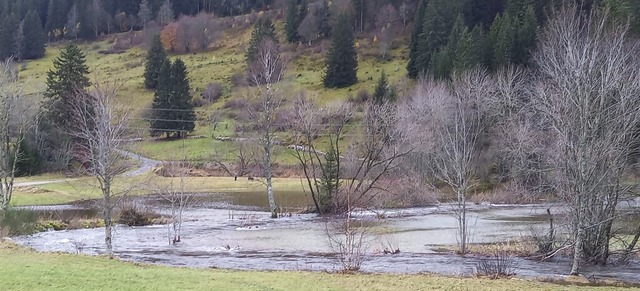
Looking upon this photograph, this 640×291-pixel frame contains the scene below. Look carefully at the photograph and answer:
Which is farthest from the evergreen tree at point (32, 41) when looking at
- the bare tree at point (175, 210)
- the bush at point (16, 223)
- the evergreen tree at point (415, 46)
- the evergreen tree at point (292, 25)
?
the bush at point (16, 223)

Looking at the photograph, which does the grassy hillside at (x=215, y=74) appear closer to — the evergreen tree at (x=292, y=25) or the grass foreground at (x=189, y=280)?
the evergreen tree at (x=292, y=25)

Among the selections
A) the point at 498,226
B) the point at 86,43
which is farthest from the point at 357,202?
the point at 86,43

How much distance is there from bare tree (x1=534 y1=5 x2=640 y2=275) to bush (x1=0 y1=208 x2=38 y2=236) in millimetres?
28631

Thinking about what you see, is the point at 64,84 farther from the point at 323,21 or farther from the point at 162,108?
the point at 323,21

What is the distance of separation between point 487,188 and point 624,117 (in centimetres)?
3405

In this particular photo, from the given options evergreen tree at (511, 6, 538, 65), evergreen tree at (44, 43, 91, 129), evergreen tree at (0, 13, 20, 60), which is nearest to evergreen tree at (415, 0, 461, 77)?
evergreen tree at (511, 6, 538, 65)

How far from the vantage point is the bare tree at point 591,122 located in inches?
874

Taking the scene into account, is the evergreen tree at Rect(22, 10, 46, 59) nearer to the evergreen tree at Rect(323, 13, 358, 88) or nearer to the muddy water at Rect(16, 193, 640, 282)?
the evergreen tree at Rect(323, 13, 358, 88)

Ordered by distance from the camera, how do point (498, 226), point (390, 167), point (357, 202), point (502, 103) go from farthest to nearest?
1. point (502, 103)
2. point (390, 167)
3. point (357, 202)
4. point (498, 226)

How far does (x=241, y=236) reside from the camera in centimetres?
3534

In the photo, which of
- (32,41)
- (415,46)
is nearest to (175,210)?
(415,46)

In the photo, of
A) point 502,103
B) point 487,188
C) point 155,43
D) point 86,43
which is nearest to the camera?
point 487,188

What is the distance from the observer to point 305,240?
33.5 metres

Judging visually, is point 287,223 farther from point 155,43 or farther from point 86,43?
point 86,43
